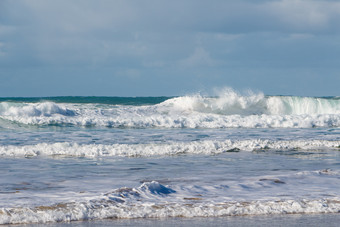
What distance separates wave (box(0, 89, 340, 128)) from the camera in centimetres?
2252

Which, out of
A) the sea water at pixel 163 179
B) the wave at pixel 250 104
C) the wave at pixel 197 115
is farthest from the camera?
the wave at pixel 250 104

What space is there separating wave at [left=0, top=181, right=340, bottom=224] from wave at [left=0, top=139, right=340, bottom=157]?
550 cm

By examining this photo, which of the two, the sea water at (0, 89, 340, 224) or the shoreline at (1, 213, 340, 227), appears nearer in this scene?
the shoreline at (1, 213, 340, 227)

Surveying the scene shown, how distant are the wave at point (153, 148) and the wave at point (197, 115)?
26.9 ft

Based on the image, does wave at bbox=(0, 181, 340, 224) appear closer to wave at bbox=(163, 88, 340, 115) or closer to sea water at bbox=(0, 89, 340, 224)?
sea water at bbox=(0, 89, 340, 224)

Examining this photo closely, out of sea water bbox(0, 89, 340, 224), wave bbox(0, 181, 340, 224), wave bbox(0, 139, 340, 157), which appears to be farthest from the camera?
wave bbox(0, 139, 340, 157)

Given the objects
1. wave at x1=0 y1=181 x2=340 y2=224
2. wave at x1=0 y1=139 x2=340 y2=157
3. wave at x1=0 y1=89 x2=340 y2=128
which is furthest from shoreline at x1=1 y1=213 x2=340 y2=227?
wave at x1=0 y1=89 x2=340 y2=128

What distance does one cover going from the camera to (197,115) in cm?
2620

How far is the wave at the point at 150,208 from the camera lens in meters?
5.82

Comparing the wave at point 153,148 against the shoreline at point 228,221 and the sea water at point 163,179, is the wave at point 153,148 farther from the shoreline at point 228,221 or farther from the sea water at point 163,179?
the shoreline at point 228,221

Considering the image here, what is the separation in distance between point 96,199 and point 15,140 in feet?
31.2

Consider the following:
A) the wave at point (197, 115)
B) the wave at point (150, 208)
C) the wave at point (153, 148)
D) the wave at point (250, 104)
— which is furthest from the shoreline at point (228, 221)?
the wave at point (250, 104)

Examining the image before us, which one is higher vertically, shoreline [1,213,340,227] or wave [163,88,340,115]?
wave [163,88,340,115]

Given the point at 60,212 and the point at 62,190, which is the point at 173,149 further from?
the point at 60,212
